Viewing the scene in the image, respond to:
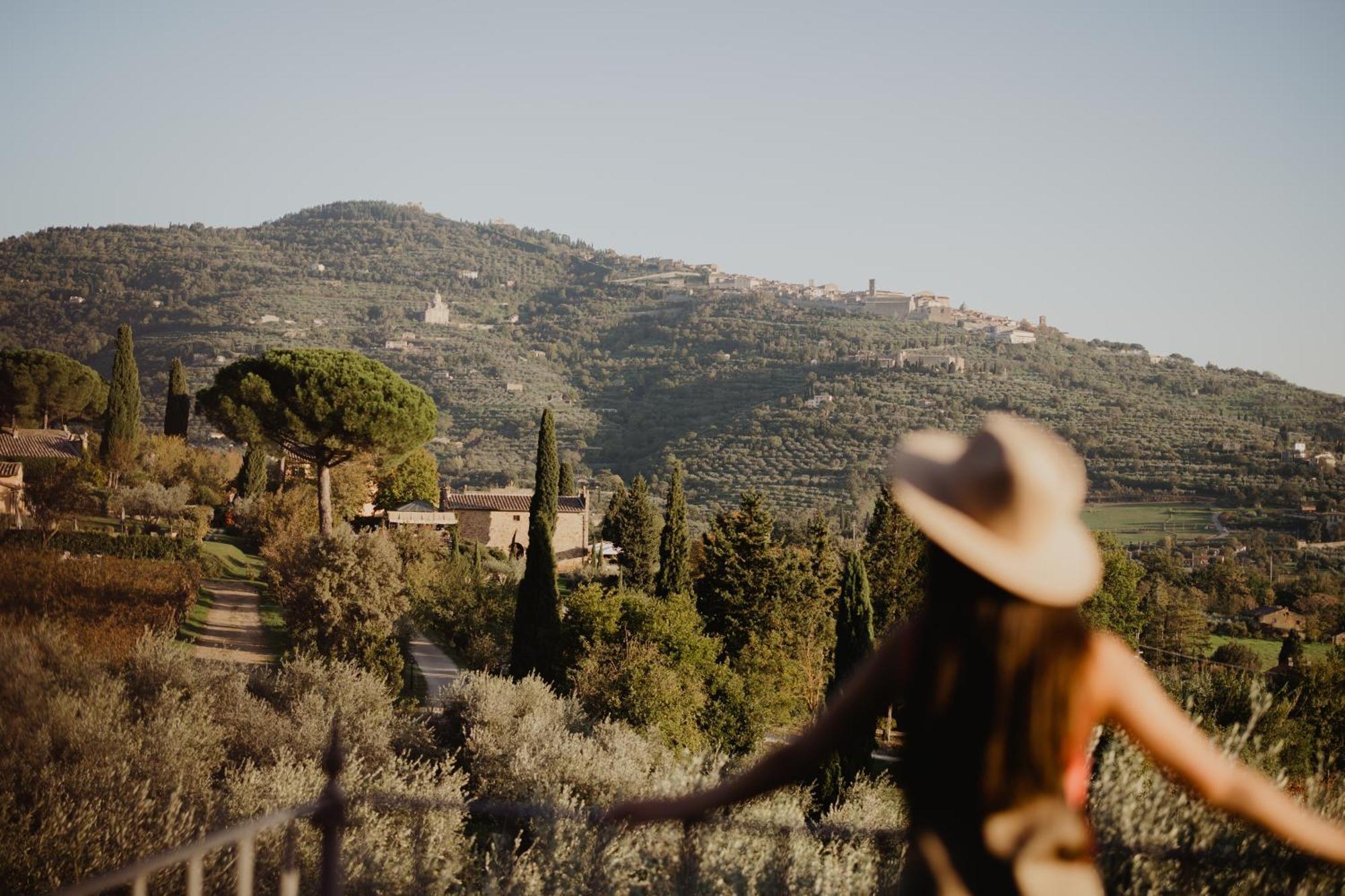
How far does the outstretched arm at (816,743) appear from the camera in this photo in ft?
4.85

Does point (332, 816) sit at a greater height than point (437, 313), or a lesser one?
lesser

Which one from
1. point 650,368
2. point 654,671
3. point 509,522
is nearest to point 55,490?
point 654,671

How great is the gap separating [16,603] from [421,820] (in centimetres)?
1335

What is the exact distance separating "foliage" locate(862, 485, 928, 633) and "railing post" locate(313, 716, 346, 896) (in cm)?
2929

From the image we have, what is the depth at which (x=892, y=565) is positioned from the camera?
31031 millimetres

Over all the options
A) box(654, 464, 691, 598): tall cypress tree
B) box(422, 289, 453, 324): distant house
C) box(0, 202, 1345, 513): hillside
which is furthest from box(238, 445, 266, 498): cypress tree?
box(422, 289, 453, 324): distant house

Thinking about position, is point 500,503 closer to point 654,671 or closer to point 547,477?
point 547,477

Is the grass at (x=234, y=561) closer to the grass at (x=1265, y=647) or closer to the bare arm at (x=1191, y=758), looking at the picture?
the bare arm at (x=1191, y=758)

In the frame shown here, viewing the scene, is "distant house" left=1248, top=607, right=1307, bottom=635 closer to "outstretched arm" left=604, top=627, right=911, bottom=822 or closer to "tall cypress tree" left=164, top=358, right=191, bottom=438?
"tall cypress tree" left=164, top=358, right=191, bottom=438

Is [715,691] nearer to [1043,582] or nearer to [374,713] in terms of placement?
[374,713]

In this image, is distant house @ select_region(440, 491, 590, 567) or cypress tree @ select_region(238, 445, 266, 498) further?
distant house @ select_region(440, 491, 590, 567)

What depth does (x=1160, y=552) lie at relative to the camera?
46.1 metres

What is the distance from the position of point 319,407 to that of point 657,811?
28.4m

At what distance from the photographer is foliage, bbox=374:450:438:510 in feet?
149
